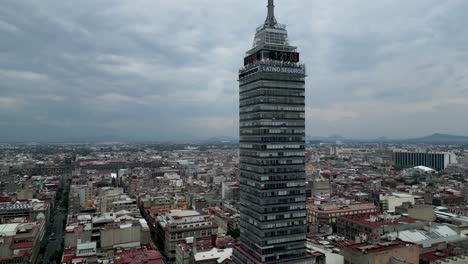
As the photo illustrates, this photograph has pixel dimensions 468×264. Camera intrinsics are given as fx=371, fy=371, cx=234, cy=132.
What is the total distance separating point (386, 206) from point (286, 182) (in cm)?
8259

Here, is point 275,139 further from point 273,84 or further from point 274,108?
point 273,84

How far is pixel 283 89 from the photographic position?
64438 millimetres

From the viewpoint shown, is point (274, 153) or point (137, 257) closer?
point (274, 153)

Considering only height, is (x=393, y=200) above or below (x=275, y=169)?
below

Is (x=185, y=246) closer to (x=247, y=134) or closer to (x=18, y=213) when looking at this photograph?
(x=247, y=134)

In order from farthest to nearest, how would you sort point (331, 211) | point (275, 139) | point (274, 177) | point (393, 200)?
point (393, 200) → point (331, 211) → point (275, 139) → point (274, 177)

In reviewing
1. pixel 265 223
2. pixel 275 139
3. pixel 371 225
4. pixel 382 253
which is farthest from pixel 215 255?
pixel 371 225

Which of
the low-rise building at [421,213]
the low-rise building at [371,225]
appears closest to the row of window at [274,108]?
the low-rise building at [371,225]

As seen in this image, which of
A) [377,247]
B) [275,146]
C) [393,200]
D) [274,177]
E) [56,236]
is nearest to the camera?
[274,177]

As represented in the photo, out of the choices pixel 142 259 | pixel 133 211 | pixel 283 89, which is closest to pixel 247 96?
pixel 283 89

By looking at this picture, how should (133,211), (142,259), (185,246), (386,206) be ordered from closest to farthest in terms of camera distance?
(142,259) → (185,246) → (133,211) → (386,206)

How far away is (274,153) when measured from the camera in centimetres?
6334

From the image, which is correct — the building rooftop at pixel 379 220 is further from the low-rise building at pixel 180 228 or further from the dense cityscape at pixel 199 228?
the low-rise building at pixel 180 228

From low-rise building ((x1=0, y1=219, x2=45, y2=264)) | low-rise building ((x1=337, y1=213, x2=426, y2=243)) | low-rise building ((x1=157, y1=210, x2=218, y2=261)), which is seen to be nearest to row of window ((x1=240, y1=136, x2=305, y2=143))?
low-rise building ((x1=337, y1=213, x2=426, y2=243))
